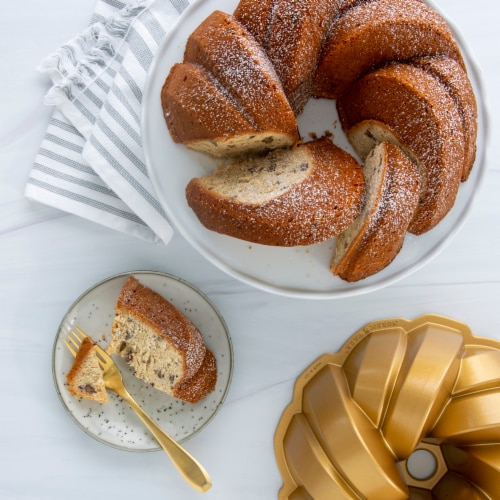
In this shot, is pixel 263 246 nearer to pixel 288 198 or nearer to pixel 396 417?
pixel 288 198

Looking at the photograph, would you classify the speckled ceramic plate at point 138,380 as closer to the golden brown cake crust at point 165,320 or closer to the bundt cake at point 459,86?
the golden brown cake crust at point 165,320

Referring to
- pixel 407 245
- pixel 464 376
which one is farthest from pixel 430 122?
pixel 464 376

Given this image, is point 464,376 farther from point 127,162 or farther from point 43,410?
point 43,410

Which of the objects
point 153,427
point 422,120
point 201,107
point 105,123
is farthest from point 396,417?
point 105,123

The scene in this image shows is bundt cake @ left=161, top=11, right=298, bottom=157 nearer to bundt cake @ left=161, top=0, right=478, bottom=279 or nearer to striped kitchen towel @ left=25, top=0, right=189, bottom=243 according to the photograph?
bundt cake @ left=161, top=0, right=478, bottom=279

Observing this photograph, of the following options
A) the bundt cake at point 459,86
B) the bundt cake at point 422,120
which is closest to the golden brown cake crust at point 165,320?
the bundt cake at point 422,120

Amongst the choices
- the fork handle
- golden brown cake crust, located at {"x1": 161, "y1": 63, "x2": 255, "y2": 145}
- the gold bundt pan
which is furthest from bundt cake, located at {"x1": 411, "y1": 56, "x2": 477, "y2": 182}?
the fork handle
